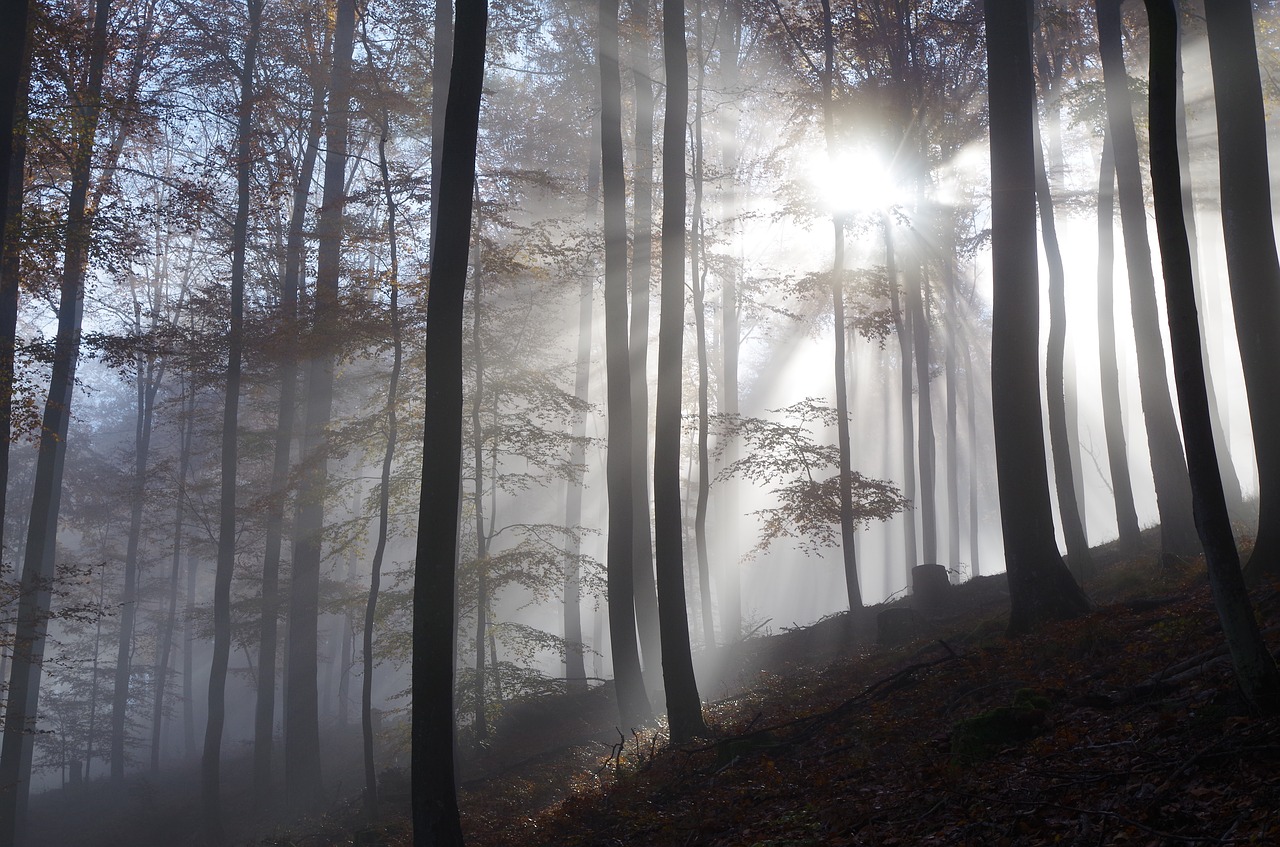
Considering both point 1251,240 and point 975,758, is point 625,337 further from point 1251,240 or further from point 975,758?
point 975,758

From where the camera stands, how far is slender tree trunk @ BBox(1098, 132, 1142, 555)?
15766 millimetres

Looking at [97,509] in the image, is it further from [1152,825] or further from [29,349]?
[1152,825]

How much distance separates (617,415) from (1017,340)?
620cm

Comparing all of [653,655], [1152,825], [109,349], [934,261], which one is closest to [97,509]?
[109,349]

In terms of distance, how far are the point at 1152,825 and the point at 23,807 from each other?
23.7 metres

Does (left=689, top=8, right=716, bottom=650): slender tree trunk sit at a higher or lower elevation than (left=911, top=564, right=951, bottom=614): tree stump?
higher

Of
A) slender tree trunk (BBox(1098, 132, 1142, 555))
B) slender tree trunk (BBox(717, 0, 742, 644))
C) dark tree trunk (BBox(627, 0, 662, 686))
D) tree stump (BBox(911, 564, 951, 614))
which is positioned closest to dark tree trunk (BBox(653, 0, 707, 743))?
dark tree trunk (BBox(627, 0, 662, 686))

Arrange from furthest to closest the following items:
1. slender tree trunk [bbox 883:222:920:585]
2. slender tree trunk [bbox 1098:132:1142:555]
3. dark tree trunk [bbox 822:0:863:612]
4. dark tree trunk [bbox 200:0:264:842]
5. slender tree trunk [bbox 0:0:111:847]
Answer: slender tree trunk [bbox 883:222:920:585] → dark tree trunk [bbox 200:0:264:842] → dark tree trunk [bbox 822:0:863:612] → slender tree trunk [bbox 1098:132:1142:555] → slender tree trunk [bbox 0:0:111:847]

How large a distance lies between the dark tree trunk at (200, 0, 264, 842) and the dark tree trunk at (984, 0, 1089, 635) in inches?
580

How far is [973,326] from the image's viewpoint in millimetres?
34656

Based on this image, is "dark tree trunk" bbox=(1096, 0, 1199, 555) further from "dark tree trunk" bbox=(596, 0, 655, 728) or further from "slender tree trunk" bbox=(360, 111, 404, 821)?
"slender tree trunk" bbox=(360, 111, 404, 821)

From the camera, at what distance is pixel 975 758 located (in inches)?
249

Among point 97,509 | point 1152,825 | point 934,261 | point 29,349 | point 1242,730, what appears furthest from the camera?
point 97,509

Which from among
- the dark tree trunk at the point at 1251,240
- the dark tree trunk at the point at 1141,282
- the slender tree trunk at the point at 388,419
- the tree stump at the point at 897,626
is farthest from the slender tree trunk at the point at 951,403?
the slender tree trunk at the point at 388,419
